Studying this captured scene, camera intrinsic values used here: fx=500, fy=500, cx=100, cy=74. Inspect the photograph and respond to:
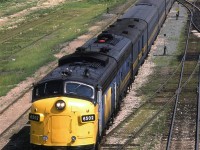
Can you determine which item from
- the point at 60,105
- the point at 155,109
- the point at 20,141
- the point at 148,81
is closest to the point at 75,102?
the point at 60,105

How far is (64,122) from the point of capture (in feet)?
55.0

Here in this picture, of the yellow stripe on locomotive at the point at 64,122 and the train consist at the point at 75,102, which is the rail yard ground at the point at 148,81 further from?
the yellow stripe on locomotive at the point at 64,122

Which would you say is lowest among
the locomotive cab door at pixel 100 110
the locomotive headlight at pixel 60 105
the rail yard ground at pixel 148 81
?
the rail yard ground at pixel 148 81

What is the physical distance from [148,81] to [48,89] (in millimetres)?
15029

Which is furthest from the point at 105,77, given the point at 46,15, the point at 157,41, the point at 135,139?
the point at 46,15

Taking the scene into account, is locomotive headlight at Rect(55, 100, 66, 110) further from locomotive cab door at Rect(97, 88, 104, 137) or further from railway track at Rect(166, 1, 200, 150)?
railway track at Rect(166, 1, 200, 150)

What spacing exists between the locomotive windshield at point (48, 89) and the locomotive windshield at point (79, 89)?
270 millimetres

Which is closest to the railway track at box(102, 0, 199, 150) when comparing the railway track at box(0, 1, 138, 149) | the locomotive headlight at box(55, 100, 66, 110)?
the railway track at box(0, 1, 138, 149)

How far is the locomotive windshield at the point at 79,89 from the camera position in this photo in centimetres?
1703

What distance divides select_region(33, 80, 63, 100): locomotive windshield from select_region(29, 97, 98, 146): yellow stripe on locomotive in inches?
9.0

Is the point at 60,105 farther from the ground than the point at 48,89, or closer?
closer

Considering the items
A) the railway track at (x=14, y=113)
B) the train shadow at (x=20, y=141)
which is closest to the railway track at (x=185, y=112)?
the train shadow at (x=20, y=141)

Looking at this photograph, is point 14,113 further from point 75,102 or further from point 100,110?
point 75,102

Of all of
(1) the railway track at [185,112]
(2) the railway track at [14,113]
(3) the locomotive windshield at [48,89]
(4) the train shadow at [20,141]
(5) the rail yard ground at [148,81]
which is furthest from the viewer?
(2) the railway track at [14,113]
